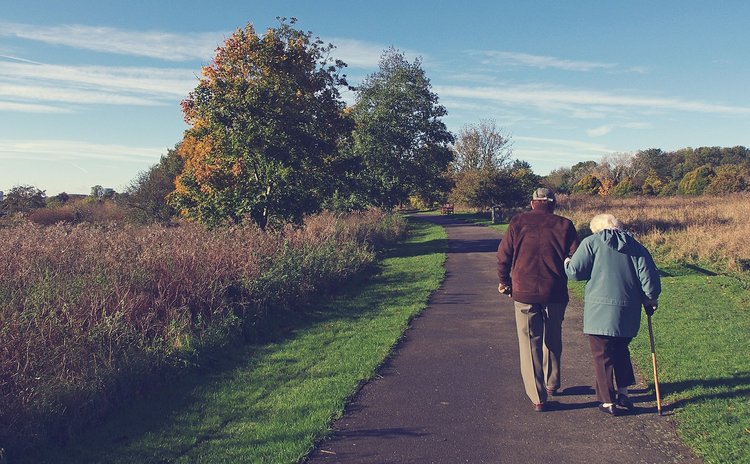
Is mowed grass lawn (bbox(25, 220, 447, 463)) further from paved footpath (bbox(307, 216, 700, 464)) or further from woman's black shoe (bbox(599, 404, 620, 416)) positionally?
woman's black shoe (bbox(599, 404, 620, 416))

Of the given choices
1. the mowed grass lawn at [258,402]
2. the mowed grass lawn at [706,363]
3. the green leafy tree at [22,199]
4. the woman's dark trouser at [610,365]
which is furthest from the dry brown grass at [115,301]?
the green leafy tree at [22,199]

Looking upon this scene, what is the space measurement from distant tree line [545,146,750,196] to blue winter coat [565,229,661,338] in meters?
48.1

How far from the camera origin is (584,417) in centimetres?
498

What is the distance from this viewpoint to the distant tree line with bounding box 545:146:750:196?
4866 centimetres

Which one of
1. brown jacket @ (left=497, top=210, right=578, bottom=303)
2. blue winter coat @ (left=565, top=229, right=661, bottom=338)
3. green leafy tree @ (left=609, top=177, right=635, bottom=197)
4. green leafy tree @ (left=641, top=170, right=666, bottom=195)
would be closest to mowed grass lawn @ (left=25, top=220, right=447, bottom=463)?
brown jacket @ (left=497, top=210, right=578, bottom=303)

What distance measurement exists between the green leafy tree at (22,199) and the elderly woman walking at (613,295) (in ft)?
99.7

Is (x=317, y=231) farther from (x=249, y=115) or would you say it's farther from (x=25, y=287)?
(x=25, y=287)

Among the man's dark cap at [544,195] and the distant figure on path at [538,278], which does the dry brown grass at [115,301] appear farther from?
the man's dark cap at [544,195]

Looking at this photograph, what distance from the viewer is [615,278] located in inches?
194

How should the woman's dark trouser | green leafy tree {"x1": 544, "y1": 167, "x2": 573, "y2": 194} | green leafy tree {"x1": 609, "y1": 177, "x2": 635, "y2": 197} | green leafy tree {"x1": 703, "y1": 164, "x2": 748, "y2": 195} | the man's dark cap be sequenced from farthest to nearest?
green leafy tree {"x1": 544, "y1": 167, "x2": 573, "y2": 194}, green leafy tree {"x1": 609, "y1": 177, "x2": 635, "y2": 197}, green leafy tree {"x1": 703, "y1": 164, "x2": 748, "y2": 195}, the man's dark cap, the woman's dark trouser

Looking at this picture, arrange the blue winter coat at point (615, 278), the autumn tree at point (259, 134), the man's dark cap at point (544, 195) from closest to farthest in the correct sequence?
the blue winter coat at point (615, 278) < the man's dark cap at point (544, 195) < the autumn tree at point (259, 134)

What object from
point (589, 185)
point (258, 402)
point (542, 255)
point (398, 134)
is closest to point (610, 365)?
point (542, 255)

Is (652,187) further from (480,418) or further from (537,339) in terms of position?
(480,418)

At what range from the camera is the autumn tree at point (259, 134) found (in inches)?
665
